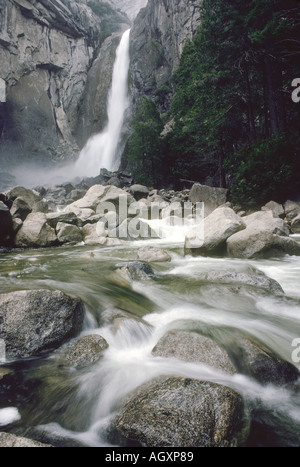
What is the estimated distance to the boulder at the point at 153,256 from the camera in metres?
6.88

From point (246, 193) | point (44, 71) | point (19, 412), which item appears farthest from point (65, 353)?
point (44, 71)

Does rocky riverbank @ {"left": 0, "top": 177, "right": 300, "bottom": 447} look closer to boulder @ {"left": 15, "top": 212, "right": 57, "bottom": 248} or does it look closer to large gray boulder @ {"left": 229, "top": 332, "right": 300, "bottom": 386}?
large gray boulder @ {"left": 229, "top": 332, "right": 300, "bottom": 386}

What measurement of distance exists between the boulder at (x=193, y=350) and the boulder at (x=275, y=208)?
9.18 metres

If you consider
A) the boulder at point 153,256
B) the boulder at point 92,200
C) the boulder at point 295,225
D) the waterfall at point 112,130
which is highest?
the waterfall at point 112,130

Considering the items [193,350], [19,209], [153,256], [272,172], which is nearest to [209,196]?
[272,172]

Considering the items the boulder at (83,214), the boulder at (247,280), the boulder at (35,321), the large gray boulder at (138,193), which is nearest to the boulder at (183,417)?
the boulder at (35,321)

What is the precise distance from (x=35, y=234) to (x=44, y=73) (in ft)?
162

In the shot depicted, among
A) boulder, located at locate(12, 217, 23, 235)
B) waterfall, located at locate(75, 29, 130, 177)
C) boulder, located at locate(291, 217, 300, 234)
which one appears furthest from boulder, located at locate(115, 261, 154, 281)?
waterfall, located at locate(75, 29, 130, 177)

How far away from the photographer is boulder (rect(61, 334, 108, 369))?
8.72ft

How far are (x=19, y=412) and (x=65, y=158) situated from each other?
166 feet

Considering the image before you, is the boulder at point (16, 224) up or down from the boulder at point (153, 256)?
up

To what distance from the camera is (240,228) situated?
7.13 metres

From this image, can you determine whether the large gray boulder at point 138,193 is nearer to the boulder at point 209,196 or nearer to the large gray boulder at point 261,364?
the boulder at point 209,196

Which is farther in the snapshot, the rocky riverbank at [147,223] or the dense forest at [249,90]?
the dense forest at [249,90]
